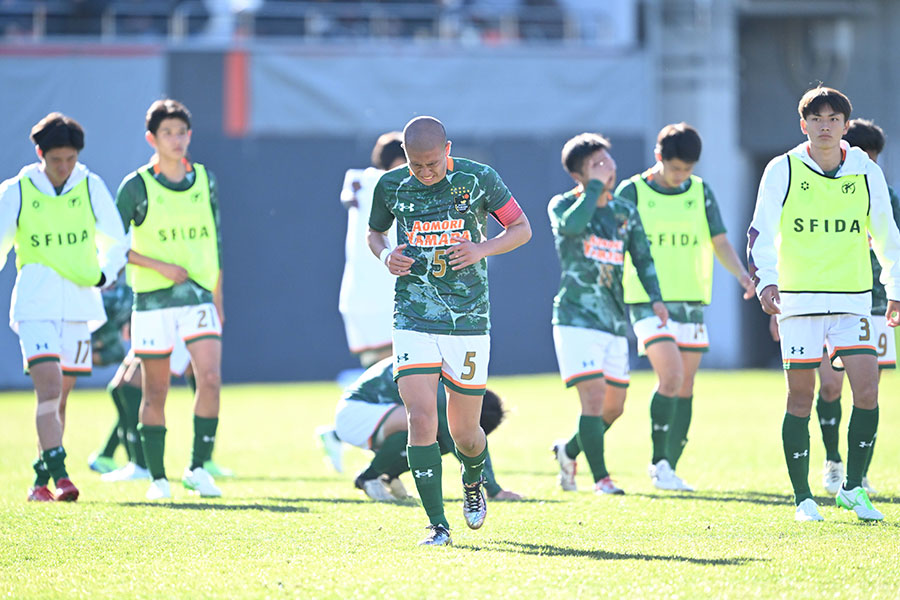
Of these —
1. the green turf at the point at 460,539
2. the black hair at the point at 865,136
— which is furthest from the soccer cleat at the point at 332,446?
the black hair at the point at 865,136

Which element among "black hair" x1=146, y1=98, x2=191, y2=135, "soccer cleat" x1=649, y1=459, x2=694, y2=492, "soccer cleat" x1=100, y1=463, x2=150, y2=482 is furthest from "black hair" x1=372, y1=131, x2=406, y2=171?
"soccer cleat" x1=100, y1=463, x2=150, y2=482

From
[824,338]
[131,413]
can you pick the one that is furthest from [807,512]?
[131,413]

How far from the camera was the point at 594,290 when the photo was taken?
26.4ft

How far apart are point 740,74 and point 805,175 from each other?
19.4m

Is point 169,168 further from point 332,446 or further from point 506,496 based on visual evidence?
point 506,496

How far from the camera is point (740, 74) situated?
25172 mm

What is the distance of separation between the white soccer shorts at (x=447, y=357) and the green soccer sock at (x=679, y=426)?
287 centimetres

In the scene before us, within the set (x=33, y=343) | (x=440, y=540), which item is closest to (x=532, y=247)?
(x=33, y=343)

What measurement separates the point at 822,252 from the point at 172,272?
12.4 ft

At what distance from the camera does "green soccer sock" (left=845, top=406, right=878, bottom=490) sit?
21.7 feet

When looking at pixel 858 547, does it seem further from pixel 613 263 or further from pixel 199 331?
pixel 199 331

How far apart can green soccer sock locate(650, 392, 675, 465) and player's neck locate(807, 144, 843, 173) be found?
2204 millimetres

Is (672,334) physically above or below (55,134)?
below

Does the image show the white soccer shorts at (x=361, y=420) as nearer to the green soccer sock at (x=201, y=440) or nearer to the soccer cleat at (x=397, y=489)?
the soccer cleat at (x=397, y=489)
